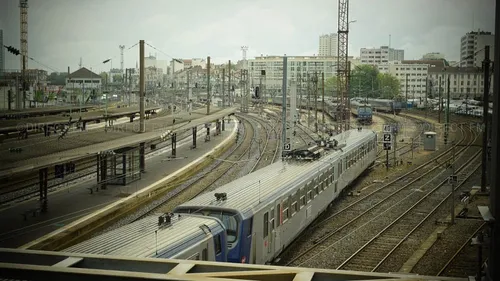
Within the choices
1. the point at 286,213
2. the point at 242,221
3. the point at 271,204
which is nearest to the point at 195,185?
the point at 286,213

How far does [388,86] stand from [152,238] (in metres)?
42.2

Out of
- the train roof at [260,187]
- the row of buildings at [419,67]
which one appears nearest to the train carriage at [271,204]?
the train roof at [260,187]

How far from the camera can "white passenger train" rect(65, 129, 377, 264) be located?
578 cm

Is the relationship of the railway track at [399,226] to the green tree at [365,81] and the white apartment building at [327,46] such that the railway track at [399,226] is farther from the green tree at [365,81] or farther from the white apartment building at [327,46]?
the white apartment building at [327,46]

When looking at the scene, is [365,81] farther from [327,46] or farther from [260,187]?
[260,187]

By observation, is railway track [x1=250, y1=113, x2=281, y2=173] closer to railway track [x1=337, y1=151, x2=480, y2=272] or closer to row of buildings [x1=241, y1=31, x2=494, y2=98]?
row of buildings [x1=241, y1=31, x2=494, y2=98]

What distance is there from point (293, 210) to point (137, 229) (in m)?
3.86

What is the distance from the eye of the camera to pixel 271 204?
329 inches

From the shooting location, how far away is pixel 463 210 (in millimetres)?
12836

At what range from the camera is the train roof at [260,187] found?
299 inches

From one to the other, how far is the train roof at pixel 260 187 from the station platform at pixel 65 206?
152 inches

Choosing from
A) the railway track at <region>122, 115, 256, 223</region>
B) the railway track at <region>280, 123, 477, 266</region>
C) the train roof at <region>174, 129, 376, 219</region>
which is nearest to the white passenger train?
the train roof at <region>174, 129, 376, 219</region>

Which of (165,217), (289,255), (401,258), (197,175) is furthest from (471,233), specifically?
(197,175)

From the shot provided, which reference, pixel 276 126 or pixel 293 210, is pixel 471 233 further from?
pixel 276 126
